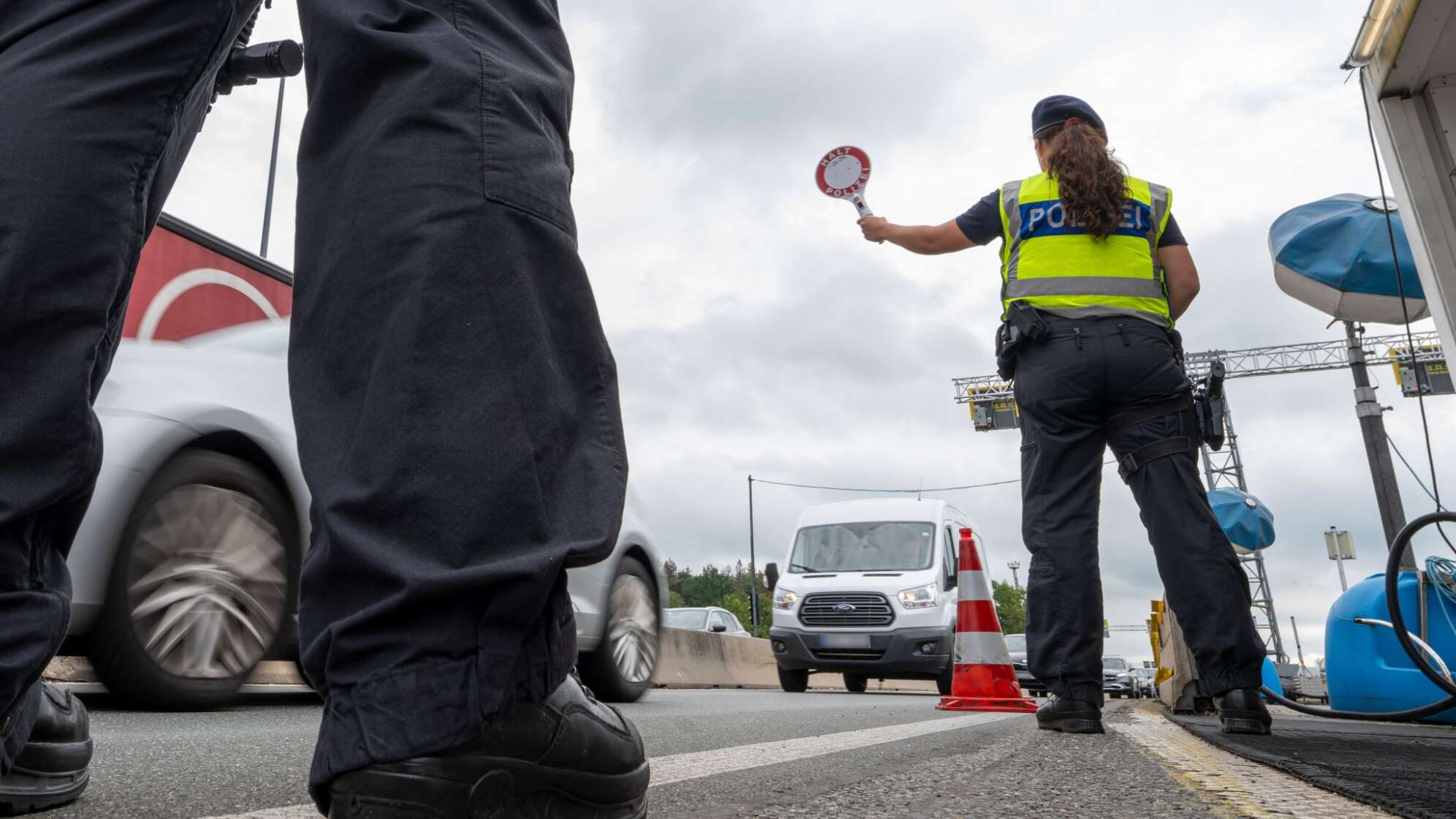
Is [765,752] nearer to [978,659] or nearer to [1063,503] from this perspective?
[1063,503]

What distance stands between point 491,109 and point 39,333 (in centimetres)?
58

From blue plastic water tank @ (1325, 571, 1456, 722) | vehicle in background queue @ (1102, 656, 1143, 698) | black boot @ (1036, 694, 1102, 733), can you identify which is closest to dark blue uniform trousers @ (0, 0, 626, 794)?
black boot @ (1036, 694, 1102, 733)

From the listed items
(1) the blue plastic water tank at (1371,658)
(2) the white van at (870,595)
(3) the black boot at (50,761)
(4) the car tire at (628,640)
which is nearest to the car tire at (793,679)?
(2) the white van at (870,595)

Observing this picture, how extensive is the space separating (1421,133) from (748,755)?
3205mm

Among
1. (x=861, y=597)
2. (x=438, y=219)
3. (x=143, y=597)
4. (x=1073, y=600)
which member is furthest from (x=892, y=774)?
(x=861, y=597)

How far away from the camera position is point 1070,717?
10.6 feet

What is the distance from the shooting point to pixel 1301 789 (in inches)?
67.6

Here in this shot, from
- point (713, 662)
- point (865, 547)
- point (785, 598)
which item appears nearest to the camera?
point (785, 598)

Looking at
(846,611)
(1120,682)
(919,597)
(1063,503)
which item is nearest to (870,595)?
(846,611)

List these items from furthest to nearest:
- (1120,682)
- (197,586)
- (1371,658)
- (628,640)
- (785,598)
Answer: (1120,682) → (785,598) → (628,640) → (1371,658) → (197,586)

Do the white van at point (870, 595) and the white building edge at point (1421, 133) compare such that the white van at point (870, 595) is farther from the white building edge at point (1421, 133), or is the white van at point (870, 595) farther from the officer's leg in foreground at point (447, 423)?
the officer's leg in foreground at point (447, 423)

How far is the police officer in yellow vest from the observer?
329cm

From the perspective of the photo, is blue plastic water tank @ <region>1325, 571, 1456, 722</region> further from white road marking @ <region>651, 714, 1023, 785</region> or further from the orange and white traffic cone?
white road marking @ <region>651, 714, 1023, 785</region>

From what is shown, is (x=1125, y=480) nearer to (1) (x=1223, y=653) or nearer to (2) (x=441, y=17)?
(1) (x=1223, y=653)
